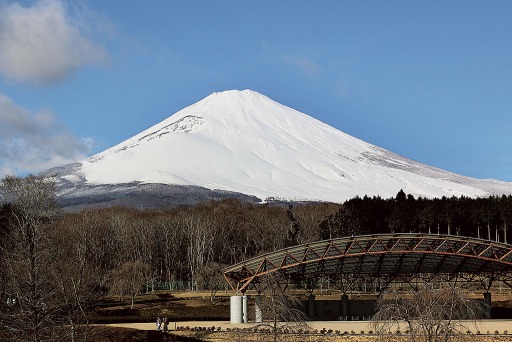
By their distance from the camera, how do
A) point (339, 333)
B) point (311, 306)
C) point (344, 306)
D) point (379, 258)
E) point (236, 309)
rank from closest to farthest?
point (339, 333)
point (236, 309)
point (311, 306)
point (379, 258)
point (344, 306)

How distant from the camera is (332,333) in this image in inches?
1583

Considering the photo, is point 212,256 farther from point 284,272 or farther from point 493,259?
point 493,259

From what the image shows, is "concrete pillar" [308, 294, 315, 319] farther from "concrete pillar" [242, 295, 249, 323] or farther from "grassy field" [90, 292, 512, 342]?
"concrete pillar" [242, 295, 249, 323]

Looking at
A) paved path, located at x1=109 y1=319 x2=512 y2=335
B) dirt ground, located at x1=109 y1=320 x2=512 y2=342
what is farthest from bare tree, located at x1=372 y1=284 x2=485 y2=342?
paved path, located at x1=109 y1=319 x2=512 y2=335

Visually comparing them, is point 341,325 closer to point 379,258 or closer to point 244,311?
point 244,311

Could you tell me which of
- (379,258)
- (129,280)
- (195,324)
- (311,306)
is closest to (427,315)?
(195,324)

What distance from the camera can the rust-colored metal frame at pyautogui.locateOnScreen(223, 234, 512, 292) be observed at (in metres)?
50.8

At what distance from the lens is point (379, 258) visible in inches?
2175

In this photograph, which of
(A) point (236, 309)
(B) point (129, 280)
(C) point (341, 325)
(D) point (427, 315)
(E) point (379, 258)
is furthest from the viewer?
(B) point (129, 280)

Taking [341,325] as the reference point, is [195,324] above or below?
above

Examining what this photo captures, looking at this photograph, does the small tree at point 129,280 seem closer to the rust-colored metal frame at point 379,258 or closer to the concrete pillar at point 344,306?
the rust-colored metal frame at point 379,258

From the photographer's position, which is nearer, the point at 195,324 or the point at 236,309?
the point at 195,324

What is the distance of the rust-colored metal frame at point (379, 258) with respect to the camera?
5075 centimetres

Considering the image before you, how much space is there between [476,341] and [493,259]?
15682 mm
